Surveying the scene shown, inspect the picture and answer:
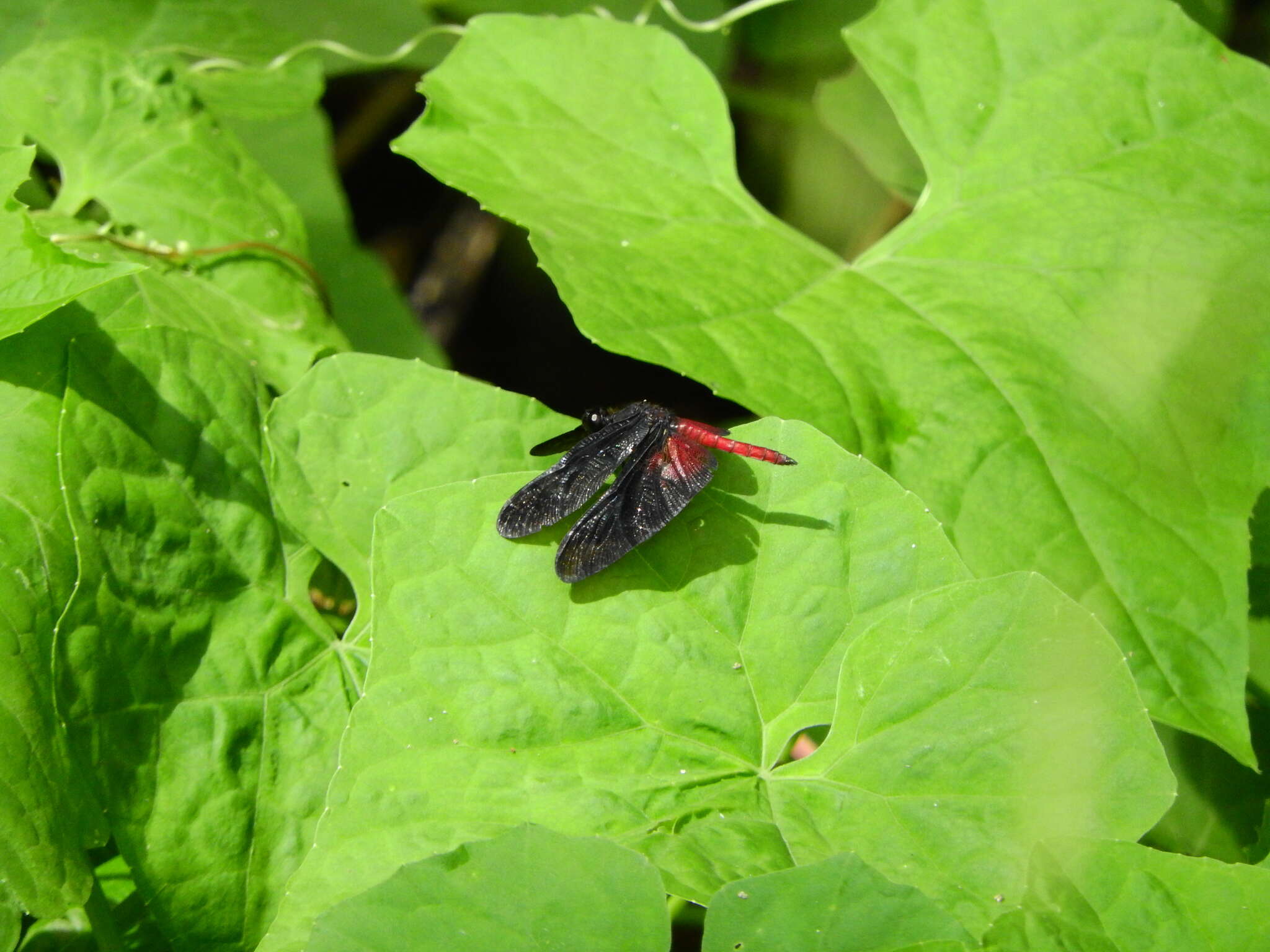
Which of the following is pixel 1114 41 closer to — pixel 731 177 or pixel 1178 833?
pixel 731 177

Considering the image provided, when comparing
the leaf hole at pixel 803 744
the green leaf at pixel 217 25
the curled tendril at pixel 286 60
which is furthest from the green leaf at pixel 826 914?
the green leaf at pixel 217 25

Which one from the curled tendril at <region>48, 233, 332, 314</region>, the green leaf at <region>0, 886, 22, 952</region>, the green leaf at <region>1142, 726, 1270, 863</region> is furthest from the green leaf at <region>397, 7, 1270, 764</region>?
the green leaf at <region>0, 886, 22, 952</region>

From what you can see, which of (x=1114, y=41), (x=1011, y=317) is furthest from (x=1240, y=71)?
(x=1011, y=317)

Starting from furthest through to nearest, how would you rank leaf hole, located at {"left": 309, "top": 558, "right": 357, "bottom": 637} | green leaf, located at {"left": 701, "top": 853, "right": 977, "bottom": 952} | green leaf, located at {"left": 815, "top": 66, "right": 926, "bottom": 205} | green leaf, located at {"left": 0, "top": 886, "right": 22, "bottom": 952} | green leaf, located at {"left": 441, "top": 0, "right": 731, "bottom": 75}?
green leaf, located at {"left": 441, "top": 0, "right": 731, "bottom": 75} < green leaf, located at {"left": 815, "top": 66, "right": 926, "bottom": 205} < leaf hole, located at {"left": 309, "top": 558, "right": 357, "bottom": 637} < green leaf, located at {"left": 0, "top": 886, "right": 22, "bottom": 952} < green leaf, located at {"left": 701, "top": 853, "right": 977, "bottom": 952}

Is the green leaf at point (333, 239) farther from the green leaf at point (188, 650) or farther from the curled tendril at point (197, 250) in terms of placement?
the green leaf at point (188, 650)

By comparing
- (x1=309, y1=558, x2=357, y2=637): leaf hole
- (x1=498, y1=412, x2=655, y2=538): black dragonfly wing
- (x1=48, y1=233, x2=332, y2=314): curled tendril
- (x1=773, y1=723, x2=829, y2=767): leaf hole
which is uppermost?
(x1=498, y1=412, x2=655, y2=538): black dragonfly wing

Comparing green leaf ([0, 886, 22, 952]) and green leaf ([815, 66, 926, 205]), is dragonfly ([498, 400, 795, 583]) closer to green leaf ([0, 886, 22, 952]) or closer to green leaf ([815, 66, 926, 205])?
green leaf ([0, 886, 22, 952])

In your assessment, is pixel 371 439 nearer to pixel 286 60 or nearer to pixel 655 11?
pixel 286 60
